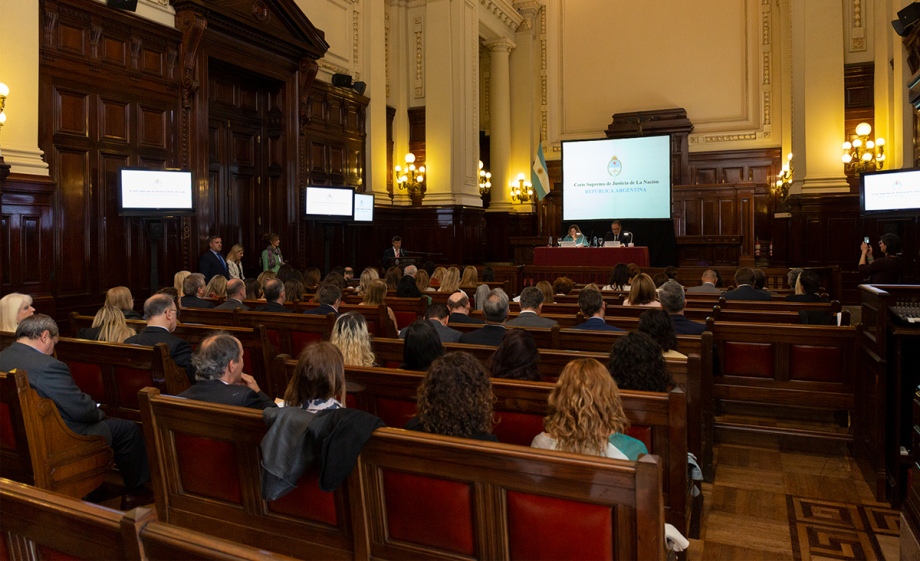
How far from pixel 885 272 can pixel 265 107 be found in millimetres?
9149

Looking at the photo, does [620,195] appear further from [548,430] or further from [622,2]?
[548,430]

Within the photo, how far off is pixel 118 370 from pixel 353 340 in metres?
1.45

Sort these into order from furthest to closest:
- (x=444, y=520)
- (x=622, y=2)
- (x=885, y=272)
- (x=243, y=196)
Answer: (x=622, y=2) < (x=243, y=196) < (x=885, y=272) < (x=444, y=520)

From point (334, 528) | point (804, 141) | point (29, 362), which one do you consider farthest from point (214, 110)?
point (804, 141)

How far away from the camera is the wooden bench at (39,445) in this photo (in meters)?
2.82

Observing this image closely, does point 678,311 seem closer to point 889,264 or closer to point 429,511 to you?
point 429,511

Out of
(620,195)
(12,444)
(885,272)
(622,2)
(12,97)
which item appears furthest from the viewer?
(622,2)

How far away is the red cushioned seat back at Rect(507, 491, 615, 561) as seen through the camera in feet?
5.61

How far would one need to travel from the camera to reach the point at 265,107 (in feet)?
34.7

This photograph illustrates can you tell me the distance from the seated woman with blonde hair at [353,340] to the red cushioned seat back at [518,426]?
90cm

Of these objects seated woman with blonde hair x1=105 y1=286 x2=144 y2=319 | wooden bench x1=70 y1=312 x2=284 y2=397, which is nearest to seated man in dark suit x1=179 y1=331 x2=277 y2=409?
wooden bench x1=70 y1=312 x2=284 y2=397

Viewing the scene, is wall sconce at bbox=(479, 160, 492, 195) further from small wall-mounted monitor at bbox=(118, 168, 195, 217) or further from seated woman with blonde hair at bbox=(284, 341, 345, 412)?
seated woman with blonde hair at bbox=(284, 341, 345, 412)

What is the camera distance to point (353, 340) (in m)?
3.49

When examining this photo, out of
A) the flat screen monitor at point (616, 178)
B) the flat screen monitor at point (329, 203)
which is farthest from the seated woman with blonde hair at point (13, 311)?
the flat screen monitor at point (616, 178)
